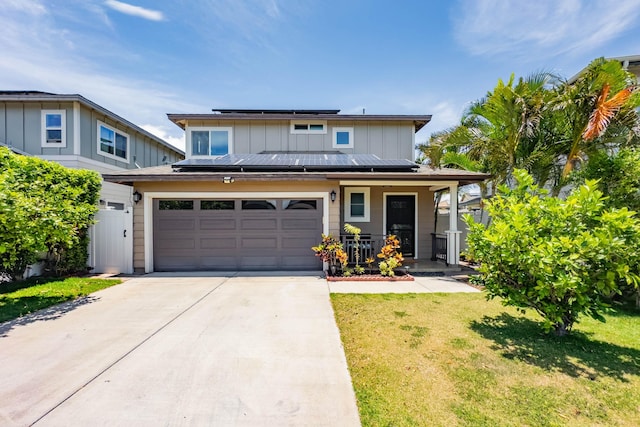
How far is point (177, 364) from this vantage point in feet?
10.1

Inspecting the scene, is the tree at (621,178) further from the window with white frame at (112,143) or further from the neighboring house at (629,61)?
the window with white frame at (112,143)

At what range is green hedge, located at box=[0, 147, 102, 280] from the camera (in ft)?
14.2

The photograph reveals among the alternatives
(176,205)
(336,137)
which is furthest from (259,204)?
(336,137)

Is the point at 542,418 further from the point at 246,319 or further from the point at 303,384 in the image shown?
the point at 246,319

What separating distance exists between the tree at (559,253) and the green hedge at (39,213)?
687 centimetres

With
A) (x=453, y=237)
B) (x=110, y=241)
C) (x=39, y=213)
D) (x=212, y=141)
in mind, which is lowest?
(x=110, y=241)

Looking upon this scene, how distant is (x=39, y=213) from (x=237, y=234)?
4.12m

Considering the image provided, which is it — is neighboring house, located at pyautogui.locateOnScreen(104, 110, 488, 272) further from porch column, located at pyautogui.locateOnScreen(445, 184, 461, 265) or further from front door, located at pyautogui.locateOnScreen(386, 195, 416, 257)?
front door, located at pyautogui.locateOnScreen(386, 195, 416, 257)

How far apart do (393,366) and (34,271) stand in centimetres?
930

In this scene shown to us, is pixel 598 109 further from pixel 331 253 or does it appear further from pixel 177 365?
pixel 177 365

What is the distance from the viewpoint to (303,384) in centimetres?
273

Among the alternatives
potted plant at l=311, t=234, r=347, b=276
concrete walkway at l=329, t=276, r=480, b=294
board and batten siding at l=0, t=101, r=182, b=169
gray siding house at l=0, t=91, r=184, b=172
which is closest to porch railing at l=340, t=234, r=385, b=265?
potted plant at l=311, t=234, r=347, b=276

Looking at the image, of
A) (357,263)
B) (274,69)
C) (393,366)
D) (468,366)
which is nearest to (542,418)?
(468,366)

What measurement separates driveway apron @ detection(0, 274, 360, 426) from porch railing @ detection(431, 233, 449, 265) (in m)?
5.33
